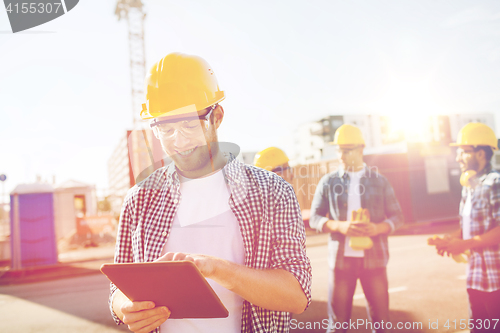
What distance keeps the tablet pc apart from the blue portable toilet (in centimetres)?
993

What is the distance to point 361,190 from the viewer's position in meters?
3.39

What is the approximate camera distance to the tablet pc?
0.94 m

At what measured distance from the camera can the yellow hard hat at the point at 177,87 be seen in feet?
4.44

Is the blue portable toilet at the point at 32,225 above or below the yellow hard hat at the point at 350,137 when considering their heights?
below

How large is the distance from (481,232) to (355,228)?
3.27 feet

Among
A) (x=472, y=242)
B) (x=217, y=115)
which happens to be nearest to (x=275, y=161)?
(x=472, y=242)

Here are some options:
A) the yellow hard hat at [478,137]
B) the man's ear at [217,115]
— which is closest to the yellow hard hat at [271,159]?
the yellow hard hat at [478,137]

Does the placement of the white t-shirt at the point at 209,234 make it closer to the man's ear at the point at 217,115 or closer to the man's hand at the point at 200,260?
the man's ear at the point at 217,115

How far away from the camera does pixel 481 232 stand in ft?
9.03

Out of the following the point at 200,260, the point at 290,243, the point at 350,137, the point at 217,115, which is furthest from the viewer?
the point at 350,137

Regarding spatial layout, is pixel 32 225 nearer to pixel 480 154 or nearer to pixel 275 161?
pixel 275 161

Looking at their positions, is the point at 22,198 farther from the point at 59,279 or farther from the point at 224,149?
the point at 224,149

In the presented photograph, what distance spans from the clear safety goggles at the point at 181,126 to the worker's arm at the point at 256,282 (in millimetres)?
526

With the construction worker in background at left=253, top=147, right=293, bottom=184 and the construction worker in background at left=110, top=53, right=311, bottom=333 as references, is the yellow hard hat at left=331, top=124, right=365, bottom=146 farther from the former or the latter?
the construction worker in background at left=110, top=53, right=311, bottom=333
